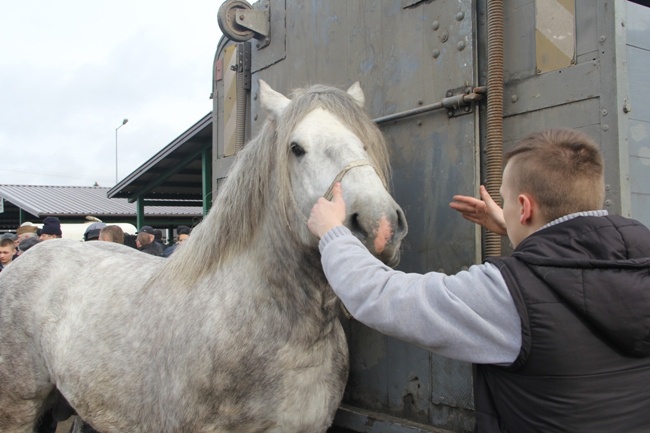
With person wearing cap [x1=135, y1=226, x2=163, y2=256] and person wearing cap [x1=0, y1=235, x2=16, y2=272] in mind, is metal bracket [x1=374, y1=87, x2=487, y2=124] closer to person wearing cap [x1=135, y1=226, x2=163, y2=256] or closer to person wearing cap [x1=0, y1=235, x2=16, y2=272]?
person wearing cap [x1=135, y1=226, x2=163, y2=256]

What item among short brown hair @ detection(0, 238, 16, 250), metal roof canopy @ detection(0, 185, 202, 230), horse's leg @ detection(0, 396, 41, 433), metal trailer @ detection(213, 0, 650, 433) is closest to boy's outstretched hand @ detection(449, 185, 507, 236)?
metal trailer @ detection(213, 0, 650, 433)

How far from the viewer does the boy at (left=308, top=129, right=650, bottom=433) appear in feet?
3.46

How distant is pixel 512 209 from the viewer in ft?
4.25

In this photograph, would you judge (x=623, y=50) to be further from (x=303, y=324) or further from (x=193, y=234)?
(x=193, y=234)

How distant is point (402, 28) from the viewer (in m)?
2.31

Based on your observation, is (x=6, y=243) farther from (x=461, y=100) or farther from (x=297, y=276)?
(x=461, y=100)

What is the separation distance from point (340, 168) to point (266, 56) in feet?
5.17

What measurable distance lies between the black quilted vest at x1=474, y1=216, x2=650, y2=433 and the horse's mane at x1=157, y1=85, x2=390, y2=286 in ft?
2.89

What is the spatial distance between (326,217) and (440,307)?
436 millimetres

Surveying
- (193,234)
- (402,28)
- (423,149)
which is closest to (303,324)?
(193,234)

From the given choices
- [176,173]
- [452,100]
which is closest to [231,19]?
[452,100]

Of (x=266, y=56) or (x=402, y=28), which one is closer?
(x=402, y=28)

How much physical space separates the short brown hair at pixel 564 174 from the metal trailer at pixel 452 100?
554 millimetres

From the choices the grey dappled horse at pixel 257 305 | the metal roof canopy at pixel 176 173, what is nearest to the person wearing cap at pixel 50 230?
the metal roof canopy at pixel 176 173
